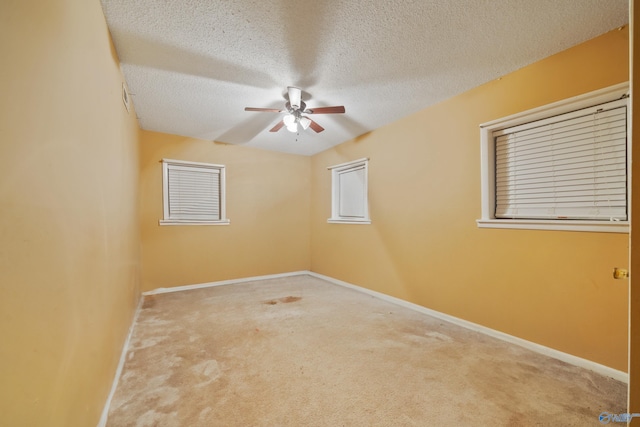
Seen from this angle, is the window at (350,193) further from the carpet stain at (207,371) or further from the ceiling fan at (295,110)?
the carpet stain at (207,371)

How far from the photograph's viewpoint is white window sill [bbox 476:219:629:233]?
5.75 feet

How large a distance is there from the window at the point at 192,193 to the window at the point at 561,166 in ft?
12.6

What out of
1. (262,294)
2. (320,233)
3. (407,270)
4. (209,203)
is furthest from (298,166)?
(407,270)

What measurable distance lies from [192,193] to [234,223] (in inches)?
32.8

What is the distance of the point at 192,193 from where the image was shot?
4121 millimetres

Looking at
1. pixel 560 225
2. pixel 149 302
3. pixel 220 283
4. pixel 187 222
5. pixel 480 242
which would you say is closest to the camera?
pixel 560 225

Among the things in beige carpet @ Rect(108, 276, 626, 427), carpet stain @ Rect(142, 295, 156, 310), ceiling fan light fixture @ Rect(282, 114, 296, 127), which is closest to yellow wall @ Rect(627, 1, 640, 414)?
beige carpet @ Rect(108, 276, 626, 427)

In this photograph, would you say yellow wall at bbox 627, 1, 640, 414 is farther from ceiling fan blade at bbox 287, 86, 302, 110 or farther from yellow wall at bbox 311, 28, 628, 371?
ceiling fan blade at bbox 287, 86, 302, 110

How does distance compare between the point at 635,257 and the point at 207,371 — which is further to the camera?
the point at 207,371

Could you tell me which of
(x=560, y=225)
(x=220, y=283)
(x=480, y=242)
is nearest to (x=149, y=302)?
(x=220, y=283)

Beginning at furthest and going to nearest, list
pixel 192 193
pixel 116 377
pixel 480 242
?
pixel 192 193 < pixel 480 242 < pixel 116 377

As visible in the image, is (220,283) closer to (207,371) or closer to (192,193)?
(192,193)

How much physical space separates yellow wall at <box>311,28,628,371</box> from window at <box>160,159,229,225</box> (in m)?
2.31

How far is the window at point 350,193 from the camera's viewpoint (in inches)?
159
